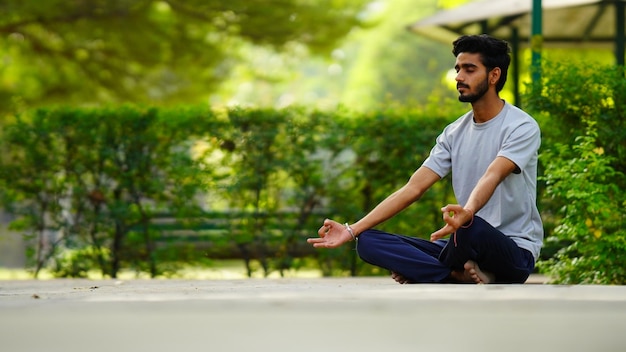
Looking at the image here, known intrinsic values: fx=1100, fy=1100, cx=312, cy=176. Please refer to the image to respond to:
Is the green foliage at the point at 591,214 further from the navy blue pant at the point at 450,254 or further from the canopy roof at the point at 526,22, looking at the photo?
the canopy roof at the point at 526,22

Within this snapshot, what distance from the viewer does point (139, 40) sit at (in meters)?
16.0

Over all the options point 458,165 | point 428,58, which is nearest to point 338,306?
point 458,165

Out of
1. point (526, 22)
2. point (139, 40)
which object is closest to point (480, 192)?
point (526, 22)

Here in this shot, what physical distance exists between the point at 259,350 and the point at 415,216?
5.64 metres

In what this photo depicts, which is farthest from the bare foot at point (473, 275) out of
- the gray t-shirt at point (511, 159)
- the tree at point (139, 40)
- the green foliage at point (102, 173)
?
the tree at point (139, 40)

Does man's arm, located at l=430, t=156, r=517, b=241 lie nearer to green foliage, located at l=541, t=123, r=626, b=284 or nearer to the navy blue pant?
the navy blue pant

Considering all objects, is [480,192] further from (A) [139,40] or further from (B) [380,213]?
(A) [139,40]

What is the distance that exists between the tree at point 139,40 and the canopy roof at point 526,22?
259 centimetres

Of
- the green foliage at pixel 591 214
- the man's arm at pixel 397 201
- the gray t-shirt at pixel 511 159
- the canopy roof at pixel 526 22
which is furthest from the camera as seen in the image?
the canopy roof at pixel 526 22

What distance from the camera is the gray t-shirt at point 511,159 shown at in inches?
196

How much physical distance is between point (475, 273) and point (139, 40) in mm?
11872

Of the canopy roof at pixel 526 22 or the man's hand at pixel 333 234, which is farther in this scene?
the canopy roof at pixel 526 22

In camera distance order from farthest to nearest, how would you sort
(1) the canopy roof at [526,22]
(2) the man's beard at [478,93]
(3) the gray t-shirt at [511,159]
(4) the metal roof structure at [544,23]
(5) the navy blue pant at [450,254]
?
(1) the canopy roof at [526,22]
(4) the metal roof structure at [544,23]
(2) the man's beard at [478,93]
(3) the gray t-shirt at [511,159]
(5) the navy blue pant at [450,254]

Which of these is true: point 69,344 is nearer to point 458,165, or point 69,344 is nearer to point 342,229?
point 342,229
